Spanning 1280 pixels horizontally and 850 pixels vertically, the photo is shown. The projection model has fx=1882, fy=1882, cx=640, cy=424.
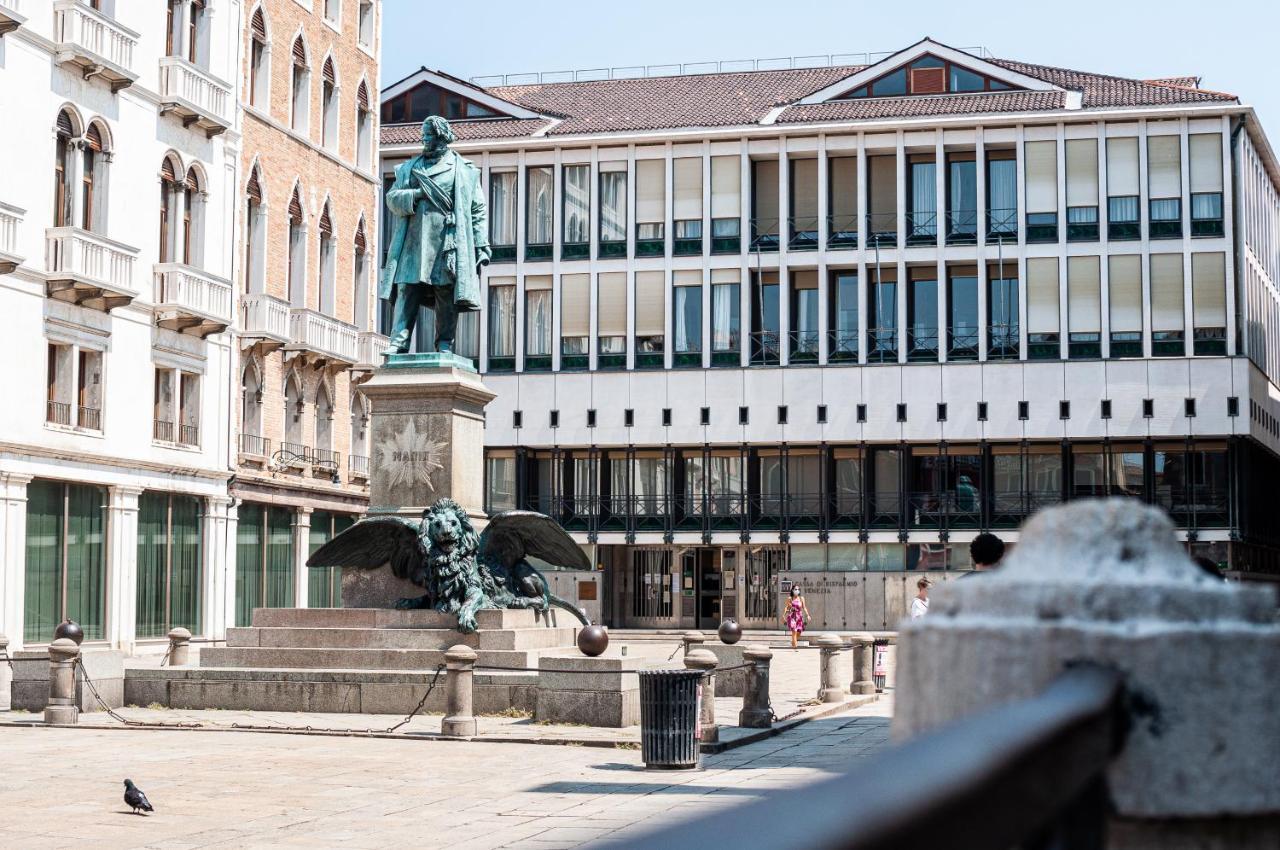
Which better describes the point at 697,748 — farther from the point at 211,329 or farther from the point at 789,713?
the point at 211,329

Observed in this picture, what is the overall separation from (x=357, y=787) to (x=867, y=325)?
4482 cm

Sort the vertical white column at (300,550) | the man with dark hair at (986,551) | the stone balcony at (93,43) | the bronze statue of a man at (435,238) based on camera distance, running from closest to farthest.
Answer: the man with dark hair at (986,551) < the bronze statue of a man at (435,238) < the stone balcony at (93,43) < the vertical white column at (300,550)

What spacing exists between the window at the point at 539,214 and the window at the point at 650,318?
335 cm

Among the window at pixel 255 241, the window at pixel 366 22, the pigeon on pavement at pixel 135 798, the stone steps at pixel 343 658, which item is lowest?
the pigeon on pavement at pixel 135 798

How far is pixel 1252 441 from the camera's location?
56.4 m

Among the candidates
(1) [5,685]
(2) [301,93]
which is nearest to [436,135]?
(1) [5,685]

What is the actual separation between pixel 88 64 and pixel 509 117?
29.1 meters

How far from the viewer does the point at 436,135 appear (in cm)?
2327

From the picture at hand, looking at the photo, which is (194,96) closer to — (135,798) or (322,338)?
(322,338)

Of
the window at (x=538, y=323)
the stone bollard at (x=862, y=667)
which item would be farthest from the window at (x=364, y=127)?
the stone bollard at (x=862, y=667)

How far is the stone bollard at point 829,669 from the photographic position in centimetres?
2425

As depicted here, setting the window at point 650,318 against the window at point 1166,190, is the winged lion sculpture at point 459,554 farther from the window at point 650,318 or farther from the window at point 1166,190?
the window at point 1166,190

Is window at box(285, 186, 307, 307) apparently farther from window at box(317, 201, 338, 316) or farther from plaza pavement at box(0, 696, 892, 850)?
plaza pavement at box(0, 696, 892, 850)

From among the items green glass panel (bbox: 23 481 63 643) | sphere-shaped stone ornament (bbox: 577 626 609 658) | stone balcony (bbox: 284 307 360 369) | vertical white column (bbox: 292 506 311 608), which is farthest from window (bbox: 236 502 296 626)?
sphere-shaped stone ornament (bbox: 577 626 609 658)
